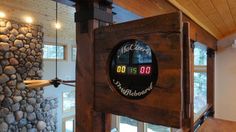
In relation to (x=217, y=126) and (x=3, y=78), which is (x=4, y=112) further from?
(x=217, y=126)

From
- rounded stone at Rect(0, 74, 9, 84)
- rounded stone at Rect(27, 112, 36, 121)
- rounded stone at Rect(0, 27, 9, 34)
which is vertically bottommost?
rounded stone at Rect(27, 112, 36, 121)

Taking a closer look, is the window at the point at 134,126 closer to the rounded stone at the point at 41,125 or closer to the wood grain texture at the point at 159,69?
the rounded stone at the point at 41,125

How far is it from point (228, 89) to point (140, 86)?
16.8 feet

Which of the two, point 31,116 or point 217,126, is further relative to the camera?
point 31,116

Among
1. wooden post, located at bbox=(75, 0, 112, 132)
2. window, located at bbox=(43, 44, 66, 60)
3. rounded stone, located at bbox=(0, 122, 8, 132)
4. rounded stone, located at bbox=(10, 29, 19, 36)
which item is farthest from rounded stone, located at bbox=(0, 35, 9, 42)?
wooden post, located at bbox=(75, 0, 112, 132)

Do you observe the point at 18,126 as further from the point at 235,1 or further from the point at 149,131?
the point at 235,1

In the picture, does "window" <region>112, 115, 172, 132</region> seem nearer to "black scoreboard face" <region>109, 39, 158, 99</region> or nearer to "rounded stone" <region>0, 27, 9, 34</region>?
"rounded stone" <region>0, 27, 9, 34</region>

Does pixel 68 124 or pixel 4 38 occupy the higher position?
pixel 4 38

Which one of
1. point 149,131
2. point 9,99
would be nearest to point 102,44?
point 9,99

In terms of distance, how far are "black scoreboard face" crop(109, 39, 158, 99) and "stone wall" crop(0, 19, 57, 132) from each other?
169 inches

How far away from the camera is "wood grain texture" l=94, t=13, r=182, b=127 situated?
2.58ft

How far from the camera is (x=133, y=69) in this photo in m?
0.95

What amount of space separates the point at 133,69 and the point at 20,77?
4.60 meters

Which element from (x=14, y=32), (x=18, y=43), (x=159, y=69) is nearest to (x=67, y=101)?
(x=18, y=43)
